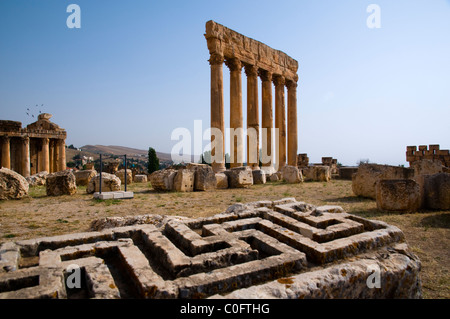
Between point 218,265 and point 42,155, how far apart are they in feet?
94.8

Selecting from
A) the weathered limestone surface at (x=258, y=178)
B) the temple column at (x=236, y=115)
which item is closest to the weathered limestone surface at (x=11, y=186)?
the weathered limestone surface at (x=258, y=178)

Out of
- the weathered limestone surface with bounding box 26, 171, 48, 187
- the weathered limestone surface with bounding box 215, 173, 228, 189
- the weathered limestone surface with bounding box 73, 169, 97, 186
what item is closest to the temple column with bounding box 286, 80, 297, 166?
the weathered limestone surface with bounding box 215, 173, 228, 189

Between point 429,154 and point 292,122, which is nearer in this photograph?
point 429,154

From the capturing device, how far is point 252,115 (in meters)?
18.4

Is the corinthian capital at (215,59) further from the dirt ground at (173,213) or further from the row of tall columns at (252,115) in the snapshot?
the dirt ground at (173,213)

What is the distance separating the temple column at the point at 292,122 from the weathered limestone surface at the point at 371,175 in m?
12.4

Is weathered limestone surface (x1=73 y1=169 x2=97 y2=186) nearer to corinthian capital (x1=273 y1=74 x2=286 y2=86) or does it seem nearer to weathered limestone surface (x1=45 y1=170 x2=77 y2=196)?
weathered limestone surface (x1=45 y1=170 x2=77 y2=196)

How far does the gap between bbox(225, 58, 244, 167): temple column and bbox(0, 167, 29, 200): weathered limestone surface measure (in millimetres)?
11100

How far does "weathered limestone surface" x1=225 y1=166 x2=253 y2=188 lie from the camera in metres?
12.6

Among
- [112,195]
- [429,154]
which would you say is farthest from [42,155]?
[429,154]

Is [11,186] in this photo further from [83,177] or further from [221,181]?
[221,181]
